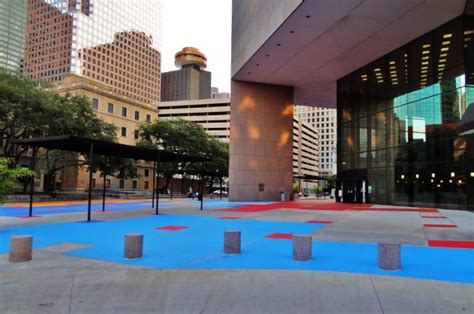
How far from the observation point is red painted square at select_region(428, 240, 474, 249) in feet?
35.4

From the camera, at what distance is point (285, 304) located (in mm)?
5840

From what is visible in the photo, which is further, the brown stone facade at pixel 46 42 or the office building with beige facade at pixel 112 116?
the brown stone facade at pixel 46 42

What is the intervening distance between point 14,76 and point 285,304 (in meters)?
40.7

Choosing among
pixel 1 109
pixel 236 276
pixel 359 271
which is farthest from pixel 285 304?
pixel 1 109

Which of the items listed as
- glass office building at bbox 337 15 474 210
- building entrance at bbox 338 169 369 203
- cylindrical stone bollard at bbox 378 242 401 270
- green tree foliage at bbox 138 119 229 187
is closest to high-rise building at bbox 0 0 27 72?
green tree foliage at bbox 138 119 229 187

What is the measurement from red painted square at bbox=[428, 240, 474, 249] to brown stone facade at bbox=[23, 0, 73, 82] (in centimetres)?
16723

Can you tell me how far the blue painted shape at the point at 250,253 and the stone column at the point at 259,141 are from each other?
89.7 ft

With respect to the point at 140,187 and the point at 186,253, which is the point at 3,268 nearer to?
the point at 186,253

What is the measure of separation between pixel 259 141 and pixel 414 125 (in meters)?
16.6

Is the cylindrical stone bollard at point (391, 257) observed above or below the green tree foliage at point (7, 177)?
below

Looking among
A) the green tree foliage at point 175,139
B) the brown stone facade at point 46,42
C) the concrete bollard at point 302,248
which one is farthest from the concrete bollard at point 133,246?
the brown stone facade at point 46,42

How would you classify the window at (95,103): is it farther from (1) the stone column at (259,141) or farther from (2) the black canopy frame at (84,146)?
(2) the black canopy frame at (84,146)

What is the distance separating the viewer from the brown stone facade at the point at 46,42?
160m

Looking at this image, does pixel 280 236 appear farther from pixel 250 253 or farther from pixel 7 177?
pixel 7 177
